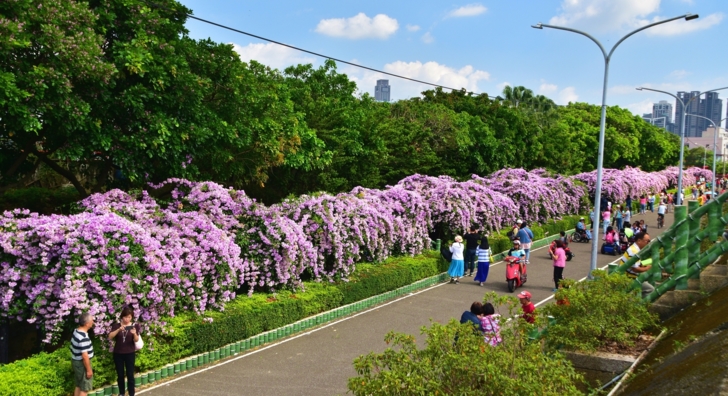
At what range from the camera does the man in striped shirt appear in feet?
27.6

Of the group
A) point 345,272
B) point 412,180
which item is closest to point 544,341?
point 345,272

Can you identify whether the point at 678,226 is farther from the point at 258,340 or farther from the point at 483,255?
the point at 483,255

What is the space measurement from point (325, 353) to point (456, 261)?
803 cm

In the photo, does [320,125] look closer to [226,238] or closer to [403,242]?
[403,242]

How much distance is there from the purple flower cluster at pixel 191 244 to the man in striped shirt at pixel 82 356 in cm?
101

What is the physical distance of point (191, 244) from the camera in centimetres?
1155

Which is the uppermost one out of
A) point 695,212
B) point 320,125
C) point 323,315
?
point 320,125

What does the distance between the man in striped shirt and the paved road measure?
1359 millimetres

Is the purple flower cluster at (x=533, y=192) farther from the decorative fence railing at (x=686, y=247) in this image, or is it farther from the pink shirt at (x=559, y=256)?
the decorative fence railing at (x=686, y=247)

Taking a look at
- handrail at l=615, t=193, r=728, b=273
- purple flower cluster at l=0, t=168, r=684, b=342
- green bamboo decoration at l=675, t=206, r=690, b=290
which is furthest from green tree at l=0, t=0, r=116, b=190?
green bamboo decoration at l=675, t=206, r=690, b=290

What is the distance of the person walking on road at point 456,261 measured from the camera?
60.3 feet

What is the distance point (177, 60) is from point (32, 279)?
6207 millimetres

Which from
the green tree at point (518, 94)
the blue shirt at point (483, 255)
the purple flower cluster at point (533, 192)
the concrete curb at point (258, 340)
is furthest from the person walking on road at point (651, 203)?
the concrete curb at point (258, 340)

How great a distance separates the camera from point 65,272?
9648mm
